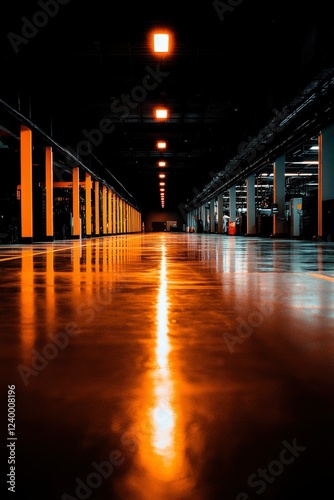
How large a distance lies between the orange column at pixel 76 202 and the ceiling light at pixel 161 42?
12435 mm

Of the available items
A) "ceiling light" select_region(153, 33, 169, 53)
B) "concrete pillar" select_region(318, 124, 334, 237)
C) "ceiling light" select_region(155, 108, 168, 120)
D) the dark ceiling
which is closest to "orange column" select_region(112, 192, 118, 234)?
the dark ceiling

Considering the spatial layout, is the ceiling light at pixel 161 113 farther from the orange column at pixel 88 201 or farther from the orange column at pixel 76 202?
the orange column at pixel 88 201

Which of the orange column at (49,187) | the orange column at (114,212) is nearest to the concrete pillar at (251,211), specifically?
the orange column at (114,212)

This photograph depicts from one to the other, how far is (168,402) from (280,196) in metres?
26.6

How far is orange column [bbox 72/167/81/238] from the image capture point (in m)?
25.1

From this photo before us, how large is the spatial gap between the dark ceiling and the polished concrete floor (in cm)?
956

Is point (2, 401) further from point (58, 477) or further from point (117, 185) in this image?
point (117, 185)

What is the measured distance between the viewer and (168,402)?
145 centimetres

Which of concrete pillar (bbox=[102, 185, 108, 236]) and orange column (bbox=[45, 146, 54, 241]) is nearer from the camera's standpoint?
orange column (bbox=[45, 146, 54, 241])

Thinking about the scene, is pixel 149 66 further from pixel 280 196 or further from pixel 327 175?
pixel 280 196

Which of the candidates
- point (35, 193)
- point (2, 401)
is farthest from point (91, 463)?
point (35, 193)

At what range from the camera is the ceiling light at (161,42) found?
12.8 metres

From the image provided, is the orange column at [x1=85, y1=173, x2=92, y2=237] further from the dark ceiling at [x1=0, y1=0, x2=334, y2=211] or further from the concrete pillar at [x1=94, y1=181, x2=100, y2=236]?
the concrete pillar at [x1=94, y1=181, x2=100, y2=236]

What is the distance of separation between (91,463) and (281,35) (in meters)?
13.2
